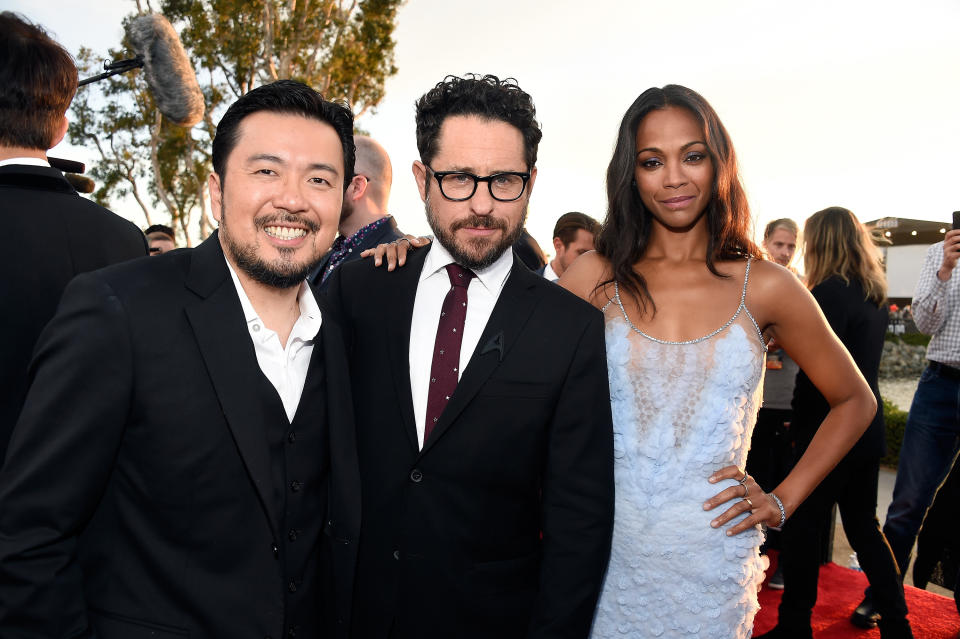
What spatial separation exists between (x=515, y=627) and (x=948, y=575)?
4209mm

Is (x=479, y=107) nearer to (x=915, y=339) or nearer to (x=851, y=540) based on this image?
Answer: (x=851, y=540)

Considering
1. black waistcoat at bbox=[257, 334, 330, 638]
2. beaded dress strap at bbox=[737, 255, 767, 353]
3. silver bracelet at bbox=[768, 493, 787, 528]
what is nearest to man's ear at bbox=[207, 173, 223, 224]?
black waistcoat at bbox=[257, 334, 330, 638]

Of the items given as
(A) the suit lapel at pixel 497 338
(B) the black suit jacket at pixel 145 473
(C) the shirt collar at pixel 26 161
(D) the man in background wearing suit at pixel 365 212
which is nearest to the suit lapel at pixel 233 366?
(B) the black suit jacket at pixel 145 473

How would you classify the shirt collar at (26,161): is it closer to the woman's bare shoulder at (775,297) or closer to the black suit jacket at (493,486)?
the black suit jacket at (493,486)

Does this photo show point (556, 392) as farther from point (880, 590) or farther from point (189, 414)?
point (880, 590)

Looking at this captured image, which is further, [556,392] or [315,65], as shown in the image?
[315,65]

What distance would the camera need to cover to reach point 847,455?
3762mm

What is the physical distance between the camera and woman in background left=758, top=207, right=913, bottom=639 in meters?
3.66

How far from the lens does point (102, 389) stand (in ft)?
4.25

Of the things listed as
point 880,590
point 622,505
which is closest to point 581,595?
point 622,505

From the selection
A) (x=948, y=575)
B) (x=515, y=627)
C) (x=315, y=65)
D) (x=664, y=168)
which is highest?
(x=315, y=65)

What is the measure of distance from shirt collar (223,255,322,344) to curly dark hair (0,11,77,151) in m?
0.99

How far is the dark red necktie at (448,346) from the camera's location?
6.09 ft

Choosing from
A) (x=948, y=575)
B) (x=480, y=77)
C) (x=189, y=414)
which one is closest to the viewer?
(x=189, y=414)
